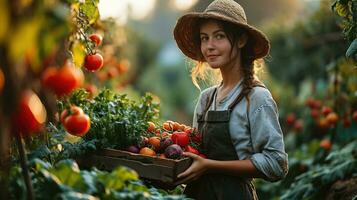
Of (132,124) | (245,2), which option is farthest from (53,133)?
(245,2)

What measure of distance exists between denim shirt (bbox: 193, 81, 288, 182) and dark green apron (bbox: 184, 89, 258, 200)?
0.11 ft

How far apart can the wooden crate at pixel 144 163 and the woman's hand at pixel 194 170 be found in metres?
0.02

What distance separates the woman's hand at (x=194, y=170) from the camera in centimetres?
276

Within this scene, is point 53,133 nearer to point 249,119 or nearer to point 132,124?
point 132,124

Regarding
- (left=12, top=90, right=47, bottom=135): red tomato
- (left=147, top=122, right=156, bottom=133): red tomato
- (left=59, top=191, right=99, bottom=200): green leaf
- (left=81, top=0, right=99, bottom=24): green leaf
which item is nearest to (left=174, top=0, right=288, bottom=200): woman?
(left=147, top=122, right=156, bottom=133): red tomato

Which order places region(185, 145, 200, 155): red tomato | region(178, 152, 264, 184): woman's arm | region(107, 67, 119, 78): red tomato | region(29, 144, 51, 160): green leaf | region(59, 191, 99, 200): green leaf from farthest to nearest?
region(107, 67, 119, 78): red tomato, region(185, 145, 200, 155): red tomato, region(178, 152, 264, 184): woman's arm, region(29, 144, 51, 160): green leaf, region(59, 191, 99, 200): green leaf

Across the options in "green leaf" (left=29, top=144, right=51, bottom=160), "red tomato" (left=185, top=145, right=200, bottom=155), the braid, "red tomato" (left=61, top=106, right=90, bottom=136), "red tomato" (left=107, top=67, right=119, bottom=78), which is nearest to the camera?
"red tomato" (left=61, top=106, right=90, bottom=136)

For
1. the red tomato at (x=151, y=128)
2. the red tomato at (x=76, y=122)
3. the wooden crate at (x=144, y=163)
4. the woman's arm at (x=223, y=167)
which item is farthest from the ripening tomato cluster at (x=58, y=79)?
the red tomato at (x=151, y=128)

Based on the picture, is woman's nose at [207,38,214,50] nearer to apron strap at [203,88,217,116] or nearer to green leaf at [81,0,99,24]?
apron strap at [203,88,217,116]

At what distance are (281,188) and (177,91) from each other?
16.2 meters

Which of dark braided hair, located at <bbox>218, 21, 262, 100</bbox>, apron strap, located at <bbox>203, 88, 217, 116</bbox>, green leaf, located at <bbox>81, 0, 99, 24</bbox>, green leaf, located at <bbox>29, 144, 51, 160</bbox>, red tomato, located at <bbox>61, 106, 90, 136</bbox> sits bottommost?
green leaf, located at <bbox>29, 144, 51, 160</bbox>

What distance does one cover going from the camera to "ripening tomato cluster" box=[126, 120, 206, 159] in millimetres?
2811

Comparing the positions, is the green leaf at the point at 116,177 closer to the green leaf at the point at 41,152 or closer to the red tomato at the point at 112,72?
the green leaf at the point at 41,152

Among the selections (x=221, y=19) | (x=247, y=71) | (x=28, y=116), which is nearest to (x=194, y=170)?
(x=247, y=71)
